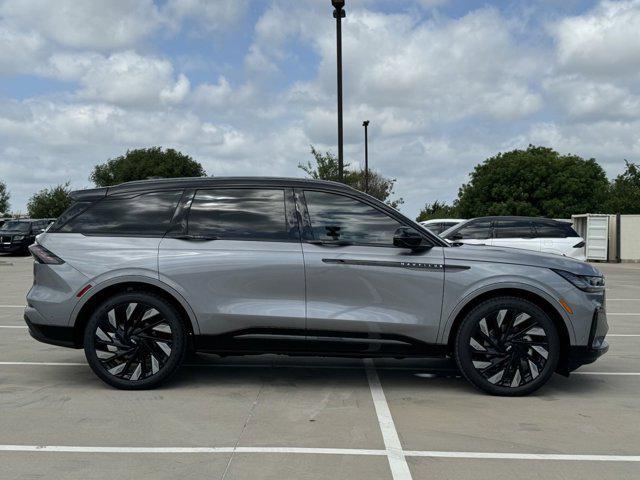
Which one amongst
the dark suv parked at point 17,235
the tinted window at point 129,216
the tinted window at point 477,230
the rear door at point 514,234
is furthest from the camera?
the dark suv parked at point 17,235

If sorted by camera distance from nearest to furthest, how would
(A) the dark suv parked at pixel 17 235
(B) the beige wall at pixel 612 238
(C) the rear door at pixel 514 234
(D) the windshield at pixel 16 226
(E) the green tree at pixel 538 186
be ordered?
(C) the rear door at pixel 514 234 < (B) the beige wall at pixel 612 238 < (A) the dark suv parked at pixel 17 235 < (D) the windshield at pixel 16 226 < (E) the green tree at pixel 538 186

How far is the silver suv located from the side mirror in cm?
1

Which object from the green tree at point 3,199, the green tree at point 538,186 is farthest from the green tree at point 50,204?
the green tree at point 538,186

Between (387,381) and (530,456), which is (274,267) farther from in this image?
(530,456)

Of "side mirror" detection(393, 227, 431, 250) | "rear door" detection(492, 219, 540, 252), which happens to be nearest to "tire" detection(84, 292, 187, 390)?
"side mirror" detection(393, 227, 431, 250)

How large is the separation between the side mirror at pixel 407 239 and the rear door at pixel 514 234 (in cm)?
1364

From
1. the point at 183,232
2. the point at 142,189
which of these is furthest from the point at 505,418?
the point at 142,189

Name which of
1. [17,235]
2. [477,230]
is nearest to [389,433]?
[477,230]

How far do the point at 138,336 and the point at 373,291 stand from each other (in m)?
1.99

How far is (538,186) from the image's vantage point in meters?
63.3

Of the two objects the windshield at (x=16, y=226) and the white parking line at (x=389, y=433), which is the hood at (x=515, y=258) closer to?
the white parking line at (x=389, y=433)

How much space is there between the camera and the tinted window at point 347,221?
591cm

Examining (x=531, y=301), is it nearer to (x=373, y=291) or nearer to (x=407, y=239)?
(x=407, y=239)

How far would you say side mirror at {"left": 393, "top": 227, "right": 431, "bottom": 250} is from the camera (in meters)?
5.77
